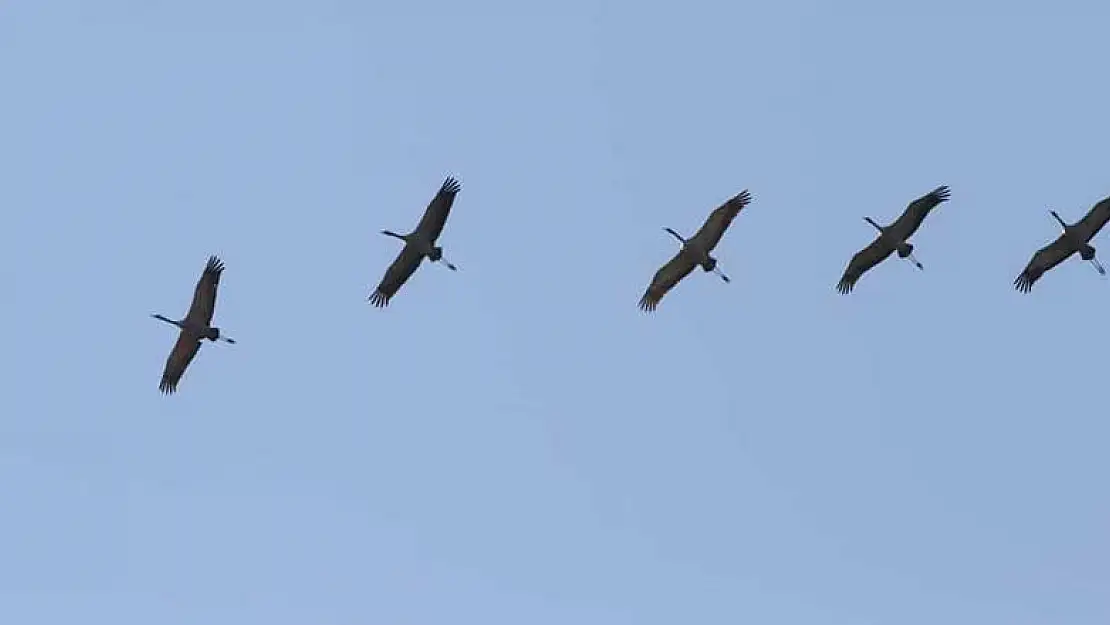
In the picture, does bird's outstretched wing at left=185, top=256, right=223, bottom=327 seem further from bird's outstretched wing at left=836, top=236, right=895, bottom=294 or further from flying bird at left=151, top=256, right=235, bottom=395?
bird's outstretched wing at left=836, top=236, right=895, bottom=294

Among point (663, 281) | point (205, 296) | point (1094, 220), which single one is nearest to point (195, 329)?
point (205, 296)

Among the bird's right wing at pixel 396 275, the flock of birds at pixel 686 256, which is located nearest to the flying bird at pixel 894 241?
the flock of birds at pixel 686 256

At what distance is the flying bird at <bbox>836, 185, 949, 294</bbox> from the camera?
84875mm

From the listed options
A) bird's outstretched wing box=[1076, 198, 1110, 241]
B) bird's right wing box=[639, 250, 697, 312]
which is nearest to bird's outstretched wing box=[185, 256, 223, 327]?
bird's right wing box=[639, 250, 697, 312]

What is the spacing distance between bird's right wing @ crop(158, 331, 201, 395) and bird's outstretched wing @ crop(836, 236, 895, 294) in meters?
16.8

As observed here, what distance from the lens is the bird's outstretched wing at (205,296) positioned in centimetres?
8675

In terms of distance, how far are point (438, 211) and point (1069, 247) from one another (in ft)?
52.4

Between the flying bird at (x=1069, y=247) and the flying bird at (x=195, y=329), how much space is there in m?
20.4

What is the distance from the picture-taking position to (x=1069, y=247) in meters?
86.6

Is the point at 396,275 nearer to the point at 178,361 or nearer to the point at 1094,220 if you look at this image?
the point at 178,361

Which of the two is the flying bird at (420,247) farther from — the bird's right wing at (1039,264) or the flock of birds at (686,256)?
the bird's right wing at (1039,264)

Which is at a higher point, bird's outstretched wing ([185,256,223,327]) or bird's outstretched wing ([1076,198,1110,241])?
bird's outstretched wing ([1076,198,1110,241])

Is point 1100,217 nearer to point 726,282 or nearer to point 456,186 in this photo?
point 726,282

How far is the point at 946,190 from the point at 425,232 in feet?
43.0
